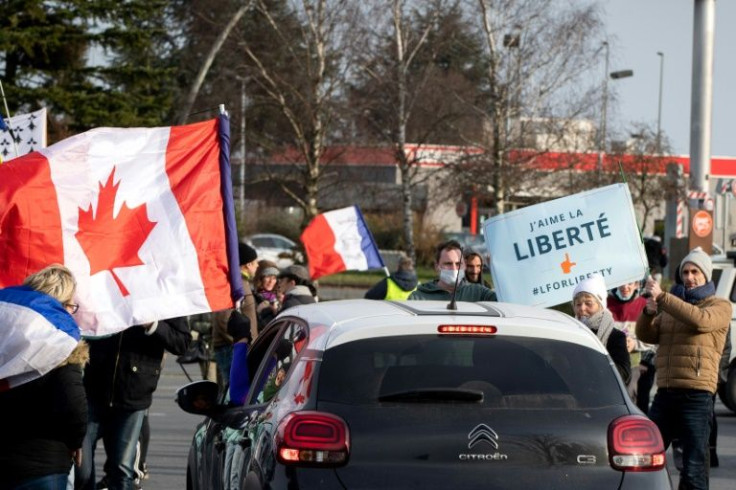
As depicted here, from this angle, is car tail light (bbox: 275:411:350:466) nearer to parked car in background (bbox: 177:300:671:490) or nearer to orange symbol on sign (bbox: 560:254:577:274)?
parked car in background (bbox: 177:300:671:490)

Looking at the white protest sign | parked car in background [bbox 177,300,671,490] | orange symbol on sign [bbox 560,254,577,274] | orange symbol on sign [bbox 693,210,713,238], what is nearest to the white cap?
the white protest sign

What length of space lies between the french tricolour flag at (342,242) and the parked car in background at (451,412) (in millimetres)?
15262

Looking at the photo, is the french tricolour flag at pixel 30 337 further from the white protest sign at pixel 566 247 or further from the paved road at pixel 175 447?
the white protest sign at pixel 566 247

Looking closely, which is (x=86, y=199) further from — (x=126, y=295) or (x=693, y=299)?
(x=693, y=299)

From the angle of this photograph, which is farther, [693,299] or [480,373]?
[693,299]

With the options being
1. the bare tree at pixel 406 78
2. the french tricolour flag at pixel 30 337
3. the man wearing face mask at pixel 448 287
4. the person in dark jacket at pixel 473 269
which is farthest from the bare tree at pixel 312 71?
the french tricolour flag at pixel 30 337

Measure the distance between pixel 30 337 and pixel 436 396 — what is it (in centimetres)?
172

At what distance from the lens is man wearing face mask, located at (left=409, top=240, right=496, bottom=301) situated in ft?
30.7

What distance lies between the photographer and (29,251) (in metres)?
8.07

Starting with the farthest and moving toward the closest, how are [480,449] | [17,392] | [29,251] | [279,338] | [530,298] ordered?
[530,298]
[29,251]
[279,338]
[17,392]
[480,449]

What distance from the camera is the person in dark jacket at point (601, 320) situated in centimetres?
828

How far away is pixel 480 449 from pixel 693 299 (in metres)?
4.16

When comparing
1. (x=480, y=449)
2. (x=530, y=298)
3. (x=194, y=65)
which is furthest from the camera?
(x=194, y=65)

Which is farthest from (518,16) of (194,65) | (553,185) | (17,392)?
(17,392)
